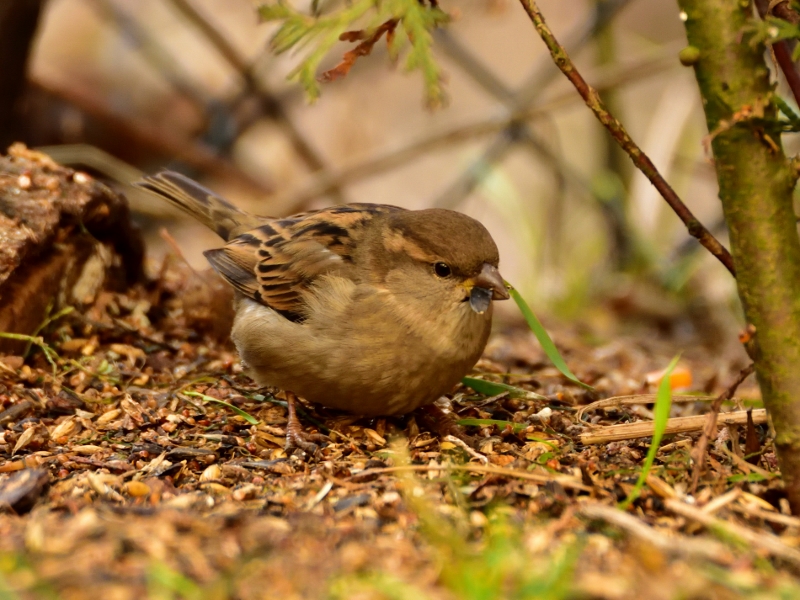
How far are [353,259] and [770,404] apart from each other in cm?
158

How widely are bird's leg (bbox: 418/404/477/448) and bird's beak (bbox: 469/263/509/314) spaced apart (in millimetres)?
417

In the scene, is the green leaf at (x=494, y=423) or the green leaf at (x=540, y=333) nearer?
the green leaf at (x=540, y=333)

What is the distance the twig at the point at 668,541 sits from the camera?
2020 millimetres

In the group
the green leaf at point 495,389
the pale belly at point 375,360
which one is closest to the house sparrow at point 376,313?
the pale belly at point 375,360

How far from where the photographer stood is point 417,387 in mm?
3141

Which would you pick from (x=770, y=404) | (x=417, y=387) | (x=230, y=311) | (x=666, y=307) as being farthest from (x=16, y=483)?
(x=666, y=307)

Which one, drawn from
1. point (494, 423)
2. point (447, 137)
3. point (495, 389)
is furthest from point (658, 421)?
point (447, 137)

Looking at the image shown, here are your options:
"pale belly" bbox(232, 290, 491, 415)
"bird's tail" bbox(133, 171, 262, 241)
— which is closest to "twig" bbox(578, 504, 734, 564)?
"pale belly" bbox(232, 290, 491, 415)

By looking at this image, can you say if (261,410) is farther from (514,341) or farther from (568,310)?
(568,310)

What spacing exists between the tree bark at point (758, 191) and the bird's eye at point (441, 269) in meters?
1.04

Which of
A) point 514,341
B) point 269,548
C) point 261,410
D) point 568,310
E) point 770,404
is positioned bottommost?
point 269,548

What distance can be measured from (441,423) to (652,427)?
741mm

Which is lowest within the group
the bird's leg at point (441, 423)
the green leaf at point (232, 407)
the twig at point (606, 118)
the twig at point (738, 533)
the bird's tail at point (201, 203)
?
the green leaf at point (232, 407)

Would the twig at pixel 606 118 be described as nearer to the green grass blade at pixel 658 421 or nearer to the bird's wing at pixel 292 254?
the green grass blade at pixel 658 421
